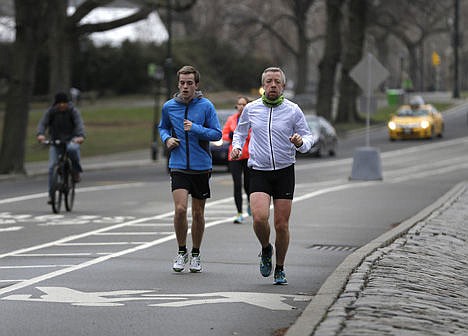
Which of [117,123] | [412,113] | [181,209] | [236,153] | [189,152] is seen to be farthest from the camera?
[117,123]

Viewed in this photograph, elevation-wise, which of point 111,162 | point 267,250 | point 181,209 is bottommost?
point 111,162

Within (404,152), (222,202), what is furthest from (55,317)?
(404,152)

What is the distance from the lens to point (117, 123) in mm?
62531

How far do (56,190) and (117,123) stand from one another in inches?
1685

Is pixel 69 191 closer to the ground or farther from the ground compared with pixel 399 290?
closer to the ground

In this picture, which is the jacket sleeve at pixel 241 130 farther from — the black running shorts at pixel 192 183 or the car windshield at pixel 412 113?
the car windshield at pixel 412 113

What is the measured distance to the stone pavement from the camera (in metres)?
7.98

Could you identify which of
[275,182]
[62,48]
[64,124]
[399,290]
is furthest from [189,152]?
[62,48]

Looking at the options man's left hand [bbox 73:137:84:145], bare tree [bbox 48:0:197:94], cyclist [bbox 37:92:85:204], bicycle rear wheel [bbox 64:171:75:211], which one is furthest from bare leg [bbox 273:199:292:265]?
bare tree [bbox 48:0:197:94]

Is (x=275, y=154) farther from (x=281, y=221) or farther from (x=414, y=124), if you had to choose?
(x=414, y=124)

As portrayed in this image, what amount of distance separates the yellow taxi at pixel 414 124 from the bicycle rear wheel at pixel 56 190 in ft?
117

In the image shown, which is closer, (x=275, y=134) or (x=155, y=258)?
(x=275, y=134)

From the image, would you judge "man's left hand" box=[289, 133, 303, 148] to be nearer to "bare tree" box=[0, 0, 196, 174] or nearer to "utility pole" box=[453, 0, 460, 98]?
"bare tree" box=[0, 0, 196, 174]

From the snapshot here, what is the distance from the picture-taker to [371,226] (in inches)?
711
